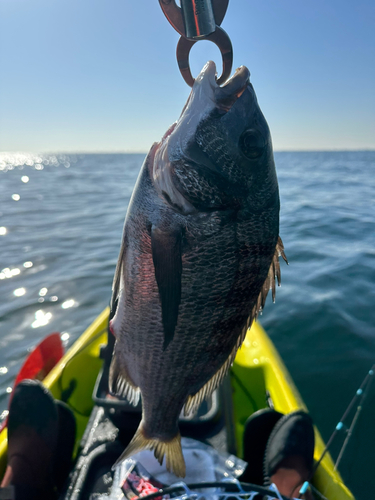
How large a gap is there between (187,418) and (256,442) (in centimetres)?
72

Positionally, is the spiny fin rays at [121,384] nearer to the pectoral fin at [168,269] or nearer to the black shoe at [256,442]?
the pectoral fin at [168,269]

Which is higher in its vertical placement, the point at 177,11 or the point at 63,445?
the point at 177,11

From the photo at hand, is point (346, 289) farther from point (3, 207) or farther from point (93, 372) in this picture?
point (3, 207)

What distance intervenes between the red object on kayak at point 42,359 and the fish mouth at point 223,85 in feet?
12.7

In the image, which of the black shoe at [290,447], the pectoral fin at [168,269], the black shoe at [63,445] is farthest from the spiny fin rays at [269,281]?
the black shoe at [63,445]

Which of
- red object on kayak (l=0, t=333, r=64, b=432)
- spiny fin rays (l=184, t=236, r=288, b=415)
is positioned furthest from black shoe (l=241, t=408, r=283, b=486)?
red object on kayak (l=0, t=333, r=64, b=432)

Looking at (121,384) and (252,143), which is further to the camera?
(121,384)

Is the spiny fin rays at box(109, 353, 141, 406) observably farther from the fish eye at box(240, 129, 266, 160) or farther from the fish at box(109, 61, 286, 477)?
the fish eye at box(240, 129, 266, 160)

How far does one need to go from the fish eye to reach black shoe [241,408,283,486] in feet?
8.15

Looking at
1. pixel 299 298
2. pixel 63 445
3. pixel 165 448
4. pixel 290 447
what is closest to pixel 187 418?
pixel 290 447

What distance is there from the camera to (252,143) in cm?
174

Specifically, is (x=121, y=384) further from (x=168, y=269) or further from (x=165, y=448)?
(x=168, y=269)

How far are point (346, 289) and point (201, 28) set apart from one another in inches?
262

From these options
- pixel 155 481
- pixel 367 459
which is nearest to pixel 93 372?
pixel 155 481
